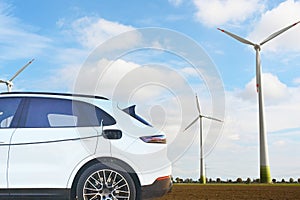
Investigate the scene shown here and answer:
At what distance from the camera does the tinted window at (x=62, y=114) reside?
8.20 meters

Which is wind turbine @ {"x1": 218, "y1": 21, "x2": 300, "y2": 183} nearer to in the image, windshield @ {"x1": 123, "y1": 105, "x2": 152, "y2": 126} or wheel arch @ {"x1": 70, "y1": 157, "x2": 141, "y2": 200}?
windshield @ {"x1": 123, "y1": 105, "x2": 152, "y2": 126}

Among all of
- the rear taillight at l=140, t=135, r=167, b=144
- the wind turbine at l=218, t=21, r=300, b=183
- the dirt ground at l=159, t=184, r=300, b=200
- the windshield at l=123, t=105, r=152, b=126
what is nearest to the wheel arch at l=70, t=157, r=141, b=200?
the rear taillight at l=140, t=135, r=167, b=144

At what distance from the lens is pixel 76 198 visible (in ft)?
26.6

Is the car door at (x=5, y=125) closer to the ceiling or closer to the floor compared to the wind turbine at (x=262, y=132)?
closer to the floor

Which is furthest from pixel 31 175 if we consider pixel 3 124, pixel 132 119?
pixel 132 119

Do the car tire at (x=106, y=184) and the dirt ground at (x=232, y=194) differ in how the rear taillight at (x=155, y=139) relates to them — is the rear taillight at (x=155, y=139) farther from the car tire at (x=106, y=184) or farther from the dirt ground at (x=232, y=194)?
the dirt ground at (x=232, y=194)

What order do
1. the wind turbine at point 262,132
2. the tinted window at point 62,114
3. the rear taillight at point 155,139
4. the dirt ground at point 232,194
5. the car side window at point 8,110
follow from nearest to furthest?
the rear taillight at point 155,139 → the tinted window at point 62,114 → the car side window at point 8,110 → the dirt ground at point 232,194 → the wind turbine at point 262,132

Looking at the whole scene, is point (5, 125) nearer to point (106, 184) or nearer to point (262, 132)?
point (106, 184)

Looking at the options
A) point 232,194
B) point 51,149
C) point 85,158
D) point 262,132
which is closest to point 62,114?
point 51,149

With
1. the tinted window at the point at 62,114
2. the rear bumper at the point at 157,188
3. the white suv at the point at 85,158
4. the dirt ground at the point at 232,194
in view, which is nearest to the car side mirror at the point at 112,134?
the white suv at the point at 85,158

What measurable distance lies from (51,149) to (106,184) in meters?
0.96

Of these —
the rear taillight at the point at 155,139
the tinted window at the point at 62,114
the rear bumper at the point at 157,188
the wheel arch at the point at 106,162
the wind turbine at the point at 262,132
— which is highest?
the wind turbine at the point at 262,132

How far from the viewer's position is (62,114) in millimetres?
8344

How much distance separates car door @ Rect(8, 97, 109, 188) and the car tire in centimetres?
25
